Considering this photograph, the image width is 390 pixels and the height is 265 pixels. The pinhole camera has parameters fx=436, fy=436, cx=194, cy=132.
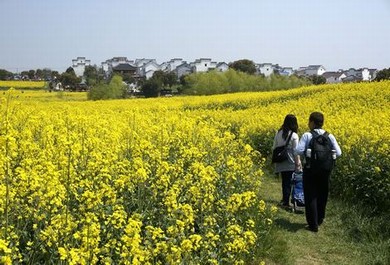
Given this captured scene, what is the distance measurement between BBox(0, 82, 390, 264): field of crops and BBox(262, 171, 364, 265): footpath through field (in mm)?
361

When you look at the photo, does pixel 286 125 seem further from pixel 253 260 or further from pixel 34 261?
pixel 34 261

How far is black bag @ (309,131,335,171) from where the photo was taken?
5926 mm

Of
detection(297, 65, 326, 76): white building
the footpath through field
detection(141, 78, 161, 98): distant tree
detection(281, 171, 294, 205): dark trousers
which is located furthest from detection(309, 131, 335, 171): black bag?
detection(297, 65, 326, 76): white building

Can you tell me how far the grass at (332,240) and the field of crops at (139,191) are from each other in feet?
1.11

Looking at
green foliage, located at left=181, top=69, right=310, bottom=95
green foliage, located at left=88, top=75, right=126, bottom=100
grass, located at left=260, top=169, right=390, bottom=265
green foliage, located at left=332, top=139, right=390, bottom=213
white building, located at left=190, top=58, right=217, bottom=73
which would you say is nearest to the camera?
grass, located at left=260, top=169, right=390, bottom=265

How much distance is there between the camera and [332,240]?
5949 mm

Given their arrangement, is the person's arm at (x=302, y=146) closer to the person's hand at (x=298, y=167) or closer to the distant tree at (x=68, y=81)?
the person's hand at (x=298, y=167)

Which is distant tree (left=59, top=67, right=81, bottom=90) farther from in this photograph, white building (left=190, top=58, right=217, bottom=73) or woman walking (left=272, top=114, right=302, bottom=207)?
white building (left=190, top=58, right=217, bottom=73)

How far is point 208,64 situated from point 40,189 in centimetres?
17194

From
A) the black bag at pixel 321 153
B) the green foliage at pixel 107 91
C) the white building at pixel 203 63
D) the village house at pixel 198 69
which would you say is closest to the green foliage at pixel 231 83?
the green foliage at pixel 107 91

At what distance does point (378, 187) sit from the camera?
674cm

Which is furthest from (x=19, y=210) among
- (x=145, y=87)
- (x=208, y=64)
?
(x=208, y=64)

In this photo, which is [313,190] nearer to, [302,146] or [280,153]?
[302,146]

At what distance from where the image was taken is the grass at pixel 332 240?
526cm
